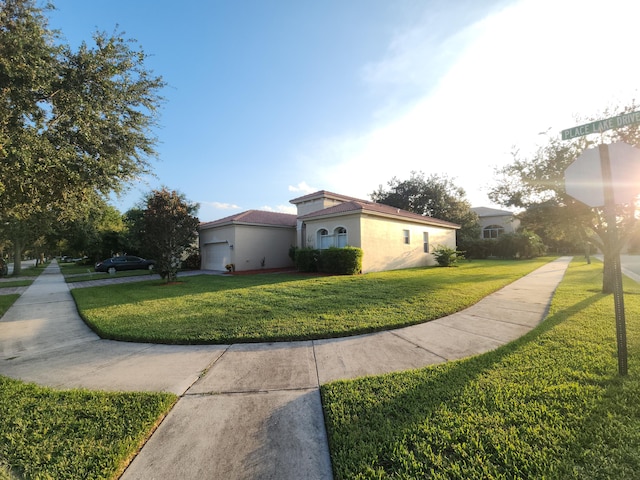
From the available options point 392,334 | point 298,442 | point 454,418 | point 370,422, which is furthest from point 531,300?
point 298,442

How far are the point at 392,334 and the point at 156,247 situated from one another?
12023 millimetres

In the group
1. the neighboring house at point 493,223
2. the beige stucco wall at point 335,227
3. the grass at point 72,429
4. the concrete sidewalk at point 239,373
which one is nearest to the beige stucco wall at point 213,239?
the beige stucco wall at point 335,227

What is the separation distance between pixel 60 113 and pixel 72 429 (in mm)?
7428

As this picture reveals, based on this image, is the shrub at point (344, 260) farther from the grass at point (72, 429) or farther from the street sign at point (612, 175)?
the grass at point (72, 429)

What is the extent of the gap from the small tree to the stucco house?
4.58 m

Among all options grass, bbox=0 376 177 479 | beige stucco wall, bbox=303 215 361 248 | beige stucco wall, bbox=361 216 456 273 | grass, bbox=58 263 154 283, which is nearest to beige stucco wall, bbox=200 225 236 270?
grass, bbox=58 263 154 283

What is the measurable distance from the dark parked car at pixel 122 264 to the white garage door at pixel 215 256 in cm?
410

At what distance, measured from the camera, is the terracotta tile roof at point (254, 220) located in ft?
60.8

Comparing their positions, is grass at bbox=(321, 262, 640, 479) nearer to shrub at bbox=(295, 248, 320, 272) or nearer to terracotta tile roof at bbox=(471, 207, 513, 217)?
shrub at bbox=(295, 248, 320, 272)

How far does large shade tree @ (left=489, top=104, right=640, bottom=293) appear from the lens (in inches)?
324

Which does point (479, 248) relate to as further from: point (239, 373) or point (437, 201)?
point (239, 373)

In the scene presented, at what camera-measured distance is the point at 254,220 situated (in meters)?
19.4

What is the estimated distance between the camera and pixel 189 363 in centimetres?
406

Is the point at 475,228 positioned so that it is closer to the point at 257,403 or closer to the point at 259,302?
the point at 259,302
